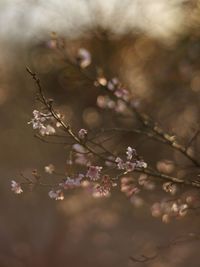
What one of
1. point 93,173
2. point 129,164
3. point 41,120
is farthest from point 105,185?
point 41,120

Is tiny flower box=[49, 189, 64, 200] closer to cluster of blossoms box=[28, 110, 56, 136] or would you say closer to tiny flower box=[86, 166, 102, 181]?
tiny flower box=[86, 166, 102, 181]

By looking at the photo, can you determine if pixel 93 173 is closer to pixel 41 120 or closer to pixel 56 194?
pixel 56 194

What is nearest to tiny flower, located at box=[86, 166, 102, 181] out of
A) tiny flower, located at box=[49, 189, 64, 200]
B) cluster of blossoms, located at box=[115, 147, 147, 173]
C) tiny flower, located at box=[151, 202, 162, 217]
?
cluster of blossoms, located at box=[115, 147, 147, 173]

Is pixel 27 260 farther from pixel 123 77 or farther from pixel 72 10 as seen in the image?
pixel 123 77

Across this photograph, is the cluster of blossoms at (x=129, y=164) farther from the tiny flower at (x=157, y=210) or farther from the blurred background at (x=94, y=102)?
the blurred background at (x=94, y=102)

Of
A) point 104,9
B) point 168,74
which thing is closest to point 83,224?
point 168,74

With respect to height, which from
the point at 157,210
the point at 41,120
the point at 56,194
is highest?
the point at 157,210

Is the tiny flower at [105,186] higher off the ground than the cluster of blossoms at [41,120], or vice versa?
the cluster of blossoms at [41,120]

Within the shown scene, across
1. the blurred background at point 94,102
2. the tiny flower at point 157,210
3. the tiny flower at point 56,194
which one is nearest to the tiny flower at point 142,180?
the tiny flower at point 56,194
